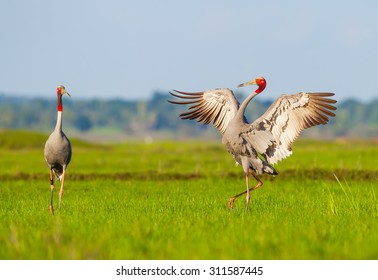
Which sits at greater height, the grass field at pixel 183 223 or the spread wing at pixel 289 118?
the spread wing at pixel 289 118

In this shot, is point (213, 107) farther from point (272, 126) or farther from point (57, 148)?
point (57, 148)

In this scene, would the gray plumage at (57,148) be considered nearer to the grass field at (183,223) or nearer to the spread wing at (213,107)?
the grass field at (183,223)

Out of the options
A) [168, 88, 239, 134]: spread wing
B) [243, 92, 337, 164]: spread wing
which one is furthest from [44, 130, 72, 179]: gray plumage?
[243, 92, 337, 164]: spread wing

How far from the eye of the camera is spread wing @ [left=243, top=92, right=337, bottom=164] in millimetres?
12656

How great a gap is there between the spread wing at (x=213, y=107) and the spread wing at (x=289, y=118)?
2.98ft

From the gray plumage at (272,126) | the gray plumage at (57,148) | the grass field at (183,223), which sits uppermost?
the gray plumage at (272,126)

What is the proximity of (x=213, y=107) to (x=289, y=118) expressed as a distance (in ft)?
6.15

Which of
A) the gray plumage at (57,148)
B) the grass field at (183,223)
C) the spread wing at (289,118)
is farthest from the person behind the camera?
the gray plumage at (57,148)

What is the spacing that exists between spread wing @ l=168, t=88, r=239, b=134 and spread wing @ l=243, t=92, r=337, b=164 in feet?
2.98

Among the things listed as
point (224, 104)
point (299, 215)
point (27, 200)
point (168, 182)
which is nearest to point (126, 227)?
point (299, 215)

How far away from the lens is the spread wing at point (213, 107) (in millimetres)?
13656

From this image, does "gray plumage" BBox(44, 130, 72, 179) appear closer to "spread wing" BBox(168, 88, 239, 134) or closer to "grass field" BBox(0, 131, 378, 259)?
"grass field" BBox(0, 131, 378, 259)

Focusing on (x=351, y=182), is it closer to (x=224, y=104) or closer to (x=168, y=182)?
(x=168, y=182)

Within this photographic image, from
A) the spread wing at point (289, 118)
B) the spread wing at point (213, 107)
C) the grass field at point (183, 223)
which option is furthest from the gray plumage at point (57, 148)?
the spread wing at point (289, 118)
